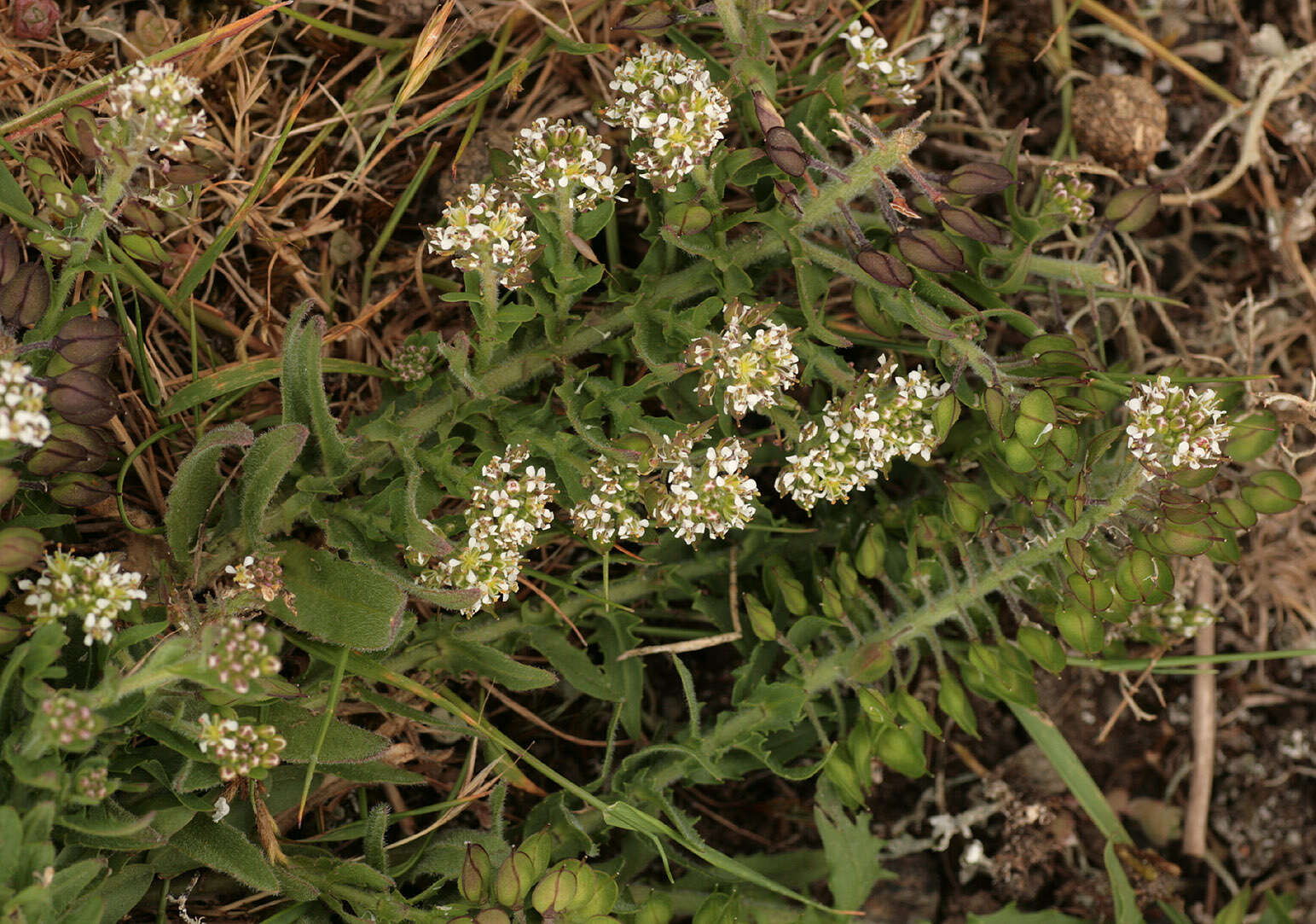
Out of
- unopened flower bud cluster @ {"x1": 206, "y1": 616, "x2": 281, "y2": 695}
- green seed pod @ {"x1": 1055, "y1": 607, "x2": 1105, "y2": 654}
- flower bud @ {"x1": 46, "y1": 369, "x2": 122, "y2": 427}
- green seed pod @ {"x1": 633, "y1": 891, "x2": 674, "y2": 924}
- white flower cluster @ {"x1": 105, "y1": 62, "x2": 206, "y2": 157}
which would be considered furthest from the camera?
green seed pod @ {"x1": 633, "y1": 891, "x2": 674, "y2": 924}

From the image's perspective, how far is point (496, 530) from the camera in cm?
263

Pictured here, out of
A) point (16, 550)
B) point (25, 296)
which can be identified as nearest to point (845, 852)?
point (16, 550)

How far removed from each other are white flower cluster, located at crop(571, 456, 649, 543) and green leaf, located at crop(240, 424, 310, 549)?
70 cm

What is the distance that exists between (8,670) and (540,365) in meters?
1.46

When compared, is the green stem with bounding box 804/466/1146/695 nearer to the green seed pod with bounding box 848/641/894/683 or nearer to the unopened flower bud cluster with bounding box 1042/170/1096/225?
the green seed pod with bounding box 848/641/894/683

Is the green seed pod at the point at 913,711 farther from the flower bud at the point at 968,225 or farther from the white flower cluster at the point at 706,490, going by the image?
the flower bud at the point at 968,225

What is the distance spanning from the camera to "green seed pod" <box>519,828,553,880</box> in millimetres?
2668

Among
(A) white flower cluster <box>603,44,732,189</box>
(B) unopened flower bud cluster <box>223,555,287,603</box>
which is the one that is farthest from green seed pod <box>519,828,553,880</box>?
(A) white flower cluster <box>603,44,732,189</box>

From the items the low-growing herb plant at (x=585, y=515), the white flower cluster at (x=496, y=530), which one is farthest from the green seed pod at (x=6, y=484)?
the white flower cluster at (x=496, y=530)

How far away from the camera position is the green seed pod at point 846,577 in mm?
3080

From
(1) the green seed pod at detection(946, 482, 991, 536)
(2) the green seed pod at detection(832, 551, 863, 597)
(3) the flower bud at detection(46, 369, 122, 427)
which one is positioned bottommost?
(2) the green seed pod at detection(832, 551, 863, 597)

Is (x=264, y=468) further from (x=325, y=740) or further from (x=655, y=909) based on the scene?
(x=655, y=909)

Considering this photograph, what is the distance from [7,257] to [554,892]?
1975 millimetres

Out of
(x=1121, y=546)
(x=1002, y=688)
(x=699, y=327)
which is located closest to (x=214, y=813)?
(x=699, y=327)
